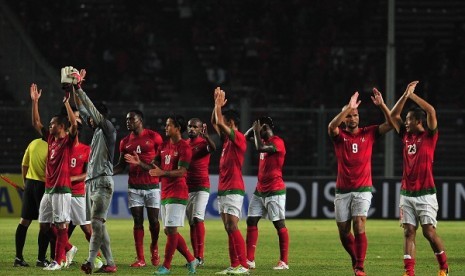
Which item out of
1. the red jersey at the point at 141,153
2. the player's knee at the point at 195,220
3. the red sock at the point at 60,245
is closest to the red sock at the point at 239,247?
the player's knee at the point at 195,220

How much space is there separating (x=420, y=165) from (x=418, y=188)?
0.99 ft

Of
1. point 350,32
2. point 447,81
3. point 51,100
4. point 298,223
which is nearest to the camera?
point 298,223

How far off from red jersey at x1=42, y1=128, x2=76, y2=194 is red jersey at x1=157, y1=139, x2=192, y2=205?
149 centimetres

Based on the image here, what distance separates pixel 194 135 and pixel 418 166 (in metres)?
3.92

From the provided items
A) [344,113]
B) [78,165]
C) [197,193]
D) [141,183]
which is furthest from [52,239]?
[344,113]

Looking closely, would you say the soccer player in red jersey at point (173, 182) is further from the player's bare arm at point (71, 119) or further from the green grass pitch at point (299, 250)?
the player's bare arm at point (71, 119)

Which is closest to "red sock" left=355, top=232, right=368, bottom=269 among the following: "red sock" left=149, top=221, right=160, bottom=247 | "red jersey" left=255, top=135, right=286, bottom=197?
"red jersey" left=255, top=135, right=286, bottom=197

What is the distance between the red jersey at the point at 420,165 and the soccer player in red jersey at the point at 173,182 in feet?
9.81

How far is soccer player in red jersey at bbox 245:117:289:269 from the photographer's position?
17.9m

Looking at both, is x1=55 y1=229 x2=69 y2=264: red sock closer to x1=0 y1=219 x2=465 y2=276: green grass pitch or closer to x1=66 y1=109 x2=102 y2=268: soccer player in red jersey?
x1=0 y1=219 x2=465 y2=276: green grass pitch

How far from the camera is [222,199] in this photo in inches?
664

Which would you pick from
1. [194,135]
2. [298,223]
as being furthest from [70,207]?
[298,223]

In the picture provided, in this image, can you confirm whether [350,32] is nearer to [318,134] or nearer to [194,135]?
[318,134]

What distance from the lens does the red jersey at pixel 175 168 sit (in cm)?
1609
